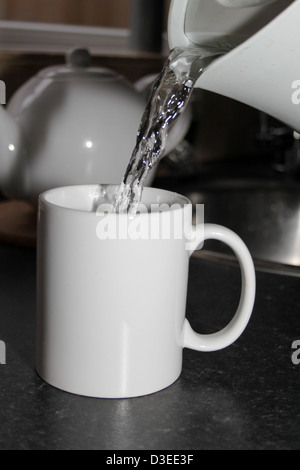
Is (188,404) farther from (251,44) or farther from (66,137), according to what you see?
(66,137)

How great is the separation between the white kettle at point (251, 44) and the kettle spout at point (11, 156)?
10.2 inches

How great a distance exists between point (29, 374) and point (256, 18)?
0.35 metres

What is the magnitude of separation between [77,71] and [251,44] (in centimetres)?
40

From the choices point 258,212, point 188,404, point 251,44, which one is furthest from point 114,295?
point 258,212

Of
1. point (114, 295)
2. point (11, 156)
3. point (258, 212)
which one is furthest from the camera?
point (258, 212)

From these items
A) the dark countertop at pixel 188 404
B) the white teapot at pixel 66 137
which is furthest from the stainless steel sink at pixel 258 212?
the dark countertop at pixel 188 404

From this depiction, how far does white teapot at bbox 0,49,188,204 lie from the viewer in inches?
31.6

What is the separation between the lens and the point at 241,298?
52 cm

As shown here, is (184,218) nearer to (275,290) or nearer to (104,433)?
(104,433)

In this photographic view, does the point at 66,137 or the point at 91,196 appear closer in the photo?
the point at 91,196

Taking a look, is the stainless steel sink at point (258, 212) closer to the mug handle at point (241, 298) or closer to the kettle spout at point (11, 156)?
the kettle spout at point (11, 156)

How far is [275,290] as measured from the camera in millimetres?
739

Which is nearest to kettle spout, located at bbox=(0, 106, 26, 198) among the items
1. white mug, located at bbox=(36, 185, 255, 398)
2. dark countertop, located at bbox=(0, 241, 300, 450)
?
dark countertop, located at bbox=(0, 241, 300, 450)

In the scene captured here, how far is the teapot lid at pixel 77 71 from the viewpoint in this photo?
2.76 ft
